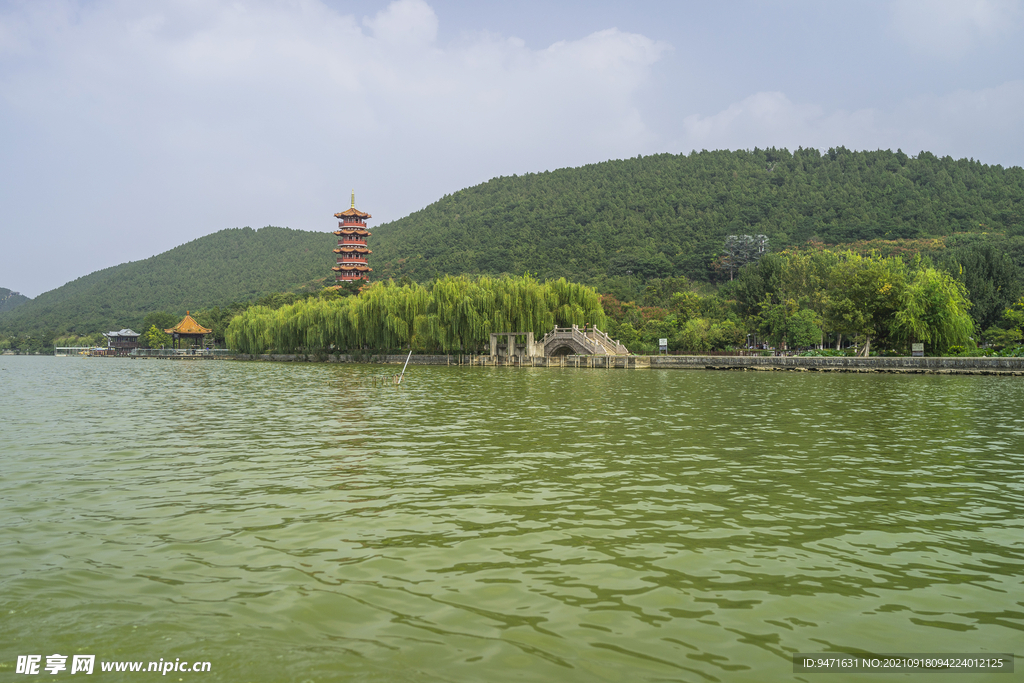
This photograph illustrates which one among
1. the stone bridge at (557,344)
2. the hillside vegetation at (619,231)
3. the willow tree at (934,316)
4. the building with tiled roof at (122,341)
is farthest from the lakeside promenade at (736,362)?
the building with tiled roof at (122,341)

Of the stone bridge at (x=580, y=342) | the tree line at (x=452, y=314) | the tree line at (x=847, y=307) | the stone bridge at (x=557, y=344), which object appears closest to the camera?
the tree line at (x=847, y=307)

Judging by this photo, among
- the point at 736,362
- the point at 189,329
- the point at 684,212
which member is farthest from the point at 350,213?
the point at 736,362

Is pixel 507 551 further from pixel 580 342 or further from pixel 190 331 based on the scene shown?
pixel 190 331

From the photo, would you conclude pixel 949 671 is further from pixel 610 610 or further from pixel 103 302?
pixel 103 302

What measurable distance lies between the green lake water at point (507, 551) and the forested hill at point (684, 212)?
8376 cm

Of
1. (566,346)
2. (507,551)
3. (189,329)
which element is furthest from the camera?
(189,329)

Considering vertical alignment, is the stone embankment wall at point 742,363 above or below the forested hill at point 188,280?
below

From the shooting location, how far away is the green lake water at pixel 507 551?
4918 millimetres

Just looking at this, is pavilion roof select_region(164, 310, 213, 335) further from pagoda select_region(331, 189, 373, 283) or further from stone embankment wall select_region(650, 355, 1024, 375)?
stone embankment wall select_region(650, 355, 1024, 375)

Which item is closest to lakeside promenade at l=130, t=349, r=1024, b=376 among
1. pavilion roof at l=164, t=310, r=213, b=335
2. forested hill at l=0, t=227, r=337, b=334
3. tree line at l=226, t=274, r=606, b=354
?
tree line at l=226, t=274, r=606, b=354

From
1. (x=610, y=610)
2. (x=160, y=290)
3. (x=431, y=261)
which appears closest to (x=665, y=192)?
(x=431, y=261)

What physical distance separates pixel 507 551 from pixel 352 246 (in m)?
117

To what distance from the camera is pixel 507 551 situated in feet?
23.2

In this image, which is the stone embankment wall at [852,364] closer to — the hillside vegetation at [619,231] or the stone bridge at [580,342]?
the stone bridge at [580,342]
